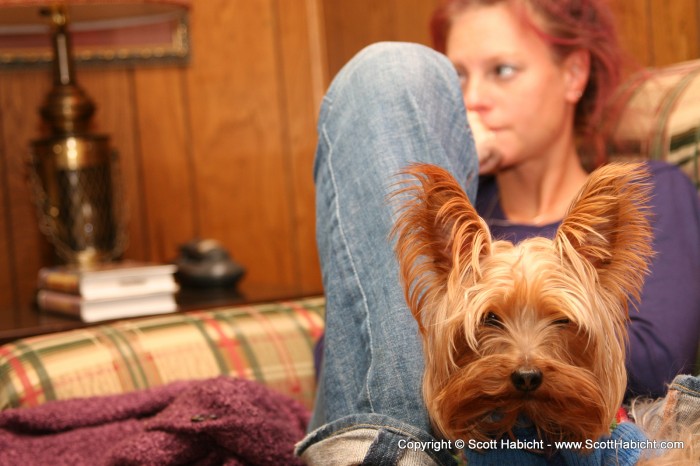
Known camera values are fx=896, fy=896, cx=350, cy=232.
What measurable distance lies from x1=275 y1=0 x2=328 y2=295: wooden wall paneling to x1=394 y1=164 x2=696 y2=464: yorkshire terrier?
6.62 feet

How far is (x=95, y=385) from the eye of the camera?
152 centimetres

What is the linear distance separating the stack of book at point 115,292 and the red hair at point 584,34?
0.85 m

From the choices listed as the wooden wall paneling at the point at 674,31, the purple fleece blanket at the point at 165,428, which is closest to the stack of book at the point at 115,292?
the purple fleece blanket at the point at 165,428

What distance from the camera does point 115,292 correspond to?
2006 mm

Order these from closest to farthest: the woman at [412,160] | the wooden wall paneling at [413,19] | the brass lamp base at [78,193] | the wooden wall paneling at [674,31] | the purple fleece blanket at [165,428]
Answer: the woman at [412,160] < the purple fleece blanket at [165,428] < the wooden wall paneling at [674,31] < the brass lamp base at [78,193] < the wooden wall paneling at [413,19]

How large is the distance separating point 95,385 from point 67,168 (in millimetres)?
817

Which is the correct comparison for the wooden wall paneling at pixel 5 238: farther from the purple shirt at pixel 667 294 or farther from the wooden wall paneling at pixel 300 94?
the purple shirt at pixel 667 294

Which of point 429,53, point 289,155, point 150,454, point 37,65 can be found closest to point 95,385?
point 150,454

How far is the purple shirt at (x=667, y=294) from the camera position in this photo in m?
1.27

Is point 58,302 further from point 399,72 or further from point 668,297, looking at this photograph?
point 668,297

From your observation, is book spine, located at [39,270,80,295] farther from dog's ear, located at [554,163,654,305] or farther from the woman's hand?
dog's ear, located at [554,163,654,305]

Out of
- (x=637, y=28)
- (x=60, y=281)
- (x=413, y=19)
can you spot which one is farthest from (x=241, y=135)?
(x=637, y=28)

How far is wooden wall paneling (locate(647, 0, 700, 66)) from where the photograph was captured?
1802 millimetres

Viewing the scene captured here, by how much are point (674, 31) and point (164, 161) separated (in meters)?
1.59
